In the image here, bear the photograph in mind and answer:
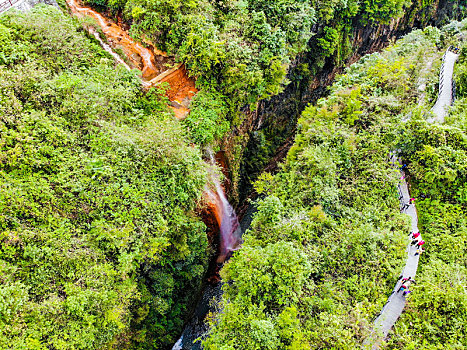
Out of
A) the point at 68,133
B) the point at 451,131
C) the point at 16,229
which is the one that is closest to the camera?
the point at 16,229

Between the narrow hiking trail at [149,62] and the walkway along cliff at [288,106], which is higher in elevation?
the narrow hiking trail at [149,62]

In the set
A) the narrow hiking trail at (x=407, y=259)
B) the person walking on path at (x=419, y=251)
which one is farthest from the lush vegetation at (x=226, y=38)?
the person walking on path at (x=419, y=251)

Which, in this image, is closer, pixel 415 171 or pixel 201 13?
pixel 415 171

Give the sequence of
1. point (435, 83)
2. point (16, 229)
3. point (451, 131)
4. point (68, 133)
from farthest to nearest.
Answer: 1. point (435, 83)
2. point (451, 131)
3. point (68, 133)
4. point (16, 229)

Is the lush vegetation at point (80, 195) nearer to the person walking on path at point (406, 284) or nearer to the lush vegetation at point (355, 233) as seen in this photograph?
the lush vegetation at point (355, 233)

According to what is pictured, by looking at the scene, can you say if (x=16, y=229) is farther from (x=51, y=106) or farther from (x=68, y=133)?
(x=51, y=106)

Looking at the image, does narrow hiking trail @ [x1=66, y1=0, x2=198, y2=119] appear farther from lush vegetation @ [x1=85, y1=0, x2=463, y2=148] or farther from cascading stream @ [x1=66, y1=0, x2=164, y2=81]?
lush vegetation @ [x1=85, y1=0, x2=463, y2=148]

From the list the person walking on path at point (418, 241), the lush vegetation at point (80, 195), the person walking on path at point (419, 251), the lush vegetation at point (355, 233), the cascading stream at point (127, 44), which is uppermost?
the cascading stream at point (127, 44)

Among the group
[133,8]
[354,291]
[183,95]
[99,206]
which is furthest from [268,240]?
[133,8]

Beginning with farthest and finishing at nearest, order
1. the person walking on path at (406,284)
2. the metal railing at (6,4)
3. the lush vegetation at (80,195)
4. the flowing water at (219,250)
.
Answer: the flowing water at (219,250) → the metal railing at (6,4) → the person walking on path at (406,284) → the lush vegetation at (80,195)
